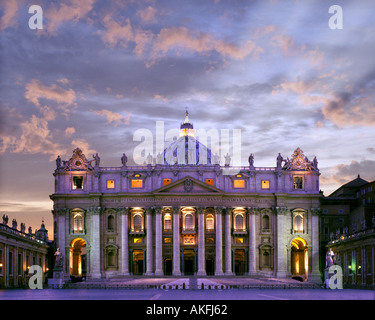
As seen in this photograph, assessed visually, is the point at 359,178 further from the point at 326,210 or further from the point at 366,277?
the point at 366,277

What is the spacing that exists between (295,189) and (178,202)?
20443mm

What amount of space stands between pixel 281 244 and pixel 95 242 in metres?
31.0

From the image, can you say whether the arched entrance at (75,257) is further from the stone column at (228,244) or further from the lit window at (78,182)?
the stone column at (228,244)

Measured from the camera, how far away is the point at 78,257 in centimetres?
12788

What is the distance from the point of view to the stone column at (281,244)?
399ft

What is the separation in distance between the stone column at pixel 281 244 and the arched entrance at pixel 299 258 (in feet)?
14.0

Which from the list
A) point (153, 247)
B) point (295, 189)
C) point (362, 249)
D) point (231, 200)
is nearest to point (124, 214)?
point (153, 247)

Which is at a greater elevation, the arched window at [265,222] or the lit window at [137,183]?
the lit window at [137,183]

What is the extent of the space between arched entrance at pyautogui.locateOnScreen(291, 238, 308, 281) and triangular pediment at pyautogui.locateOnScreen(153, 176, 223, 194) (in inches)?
684

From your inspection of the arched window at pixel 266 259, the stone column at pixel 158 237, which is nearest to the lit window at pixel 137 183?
the stone column at pixel 158 237

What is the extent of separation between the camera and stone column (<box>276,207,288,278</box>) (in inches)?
4788

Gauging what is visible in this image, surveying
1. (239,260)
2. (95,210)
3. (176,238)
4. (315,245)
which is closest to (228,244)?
(239,260)

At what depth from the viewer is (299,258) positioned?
12744 cm

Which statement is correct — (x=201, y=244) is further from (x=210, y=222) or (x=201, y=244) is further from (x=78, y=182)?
(x=78, y=182)
